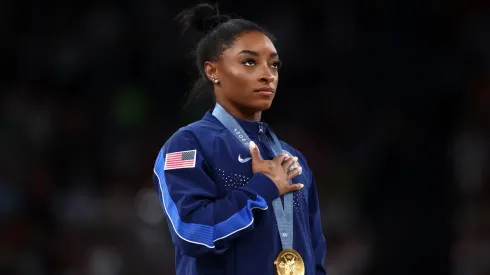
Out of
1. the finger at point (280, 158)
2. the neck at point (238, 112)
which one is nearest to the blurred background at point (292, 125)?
the neck at point (238, 112)

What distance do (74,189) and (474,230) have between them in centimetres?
326

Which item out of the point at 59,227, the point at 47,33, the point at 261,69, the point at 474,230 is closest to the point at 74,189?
the point at 59,227

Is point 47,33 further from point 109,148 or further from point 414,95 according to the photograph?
point 414,95

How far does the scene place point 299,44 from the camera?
7.53 m

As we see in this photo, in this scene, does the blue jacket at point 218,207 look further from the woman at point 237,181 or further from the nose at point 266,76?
the nose at point 266,76

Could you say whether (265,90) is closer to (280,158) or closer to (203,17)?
(280,158)

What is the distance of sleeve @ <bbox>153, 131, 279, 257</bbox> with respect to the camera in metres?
2.71

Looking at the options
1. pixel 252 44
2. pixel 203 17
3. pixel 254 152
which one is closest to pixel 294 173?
pixel 254 152

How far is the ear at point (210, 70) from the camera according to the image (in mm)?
3129

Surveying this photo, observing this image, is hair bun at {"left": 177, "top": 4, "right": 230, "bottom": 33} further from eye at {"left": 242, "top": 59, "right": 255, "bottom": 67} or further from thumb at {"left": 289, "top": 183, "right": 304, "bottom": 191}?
thumb at {"left": 289, "top": 183, "right": 304, "bottom": 191}

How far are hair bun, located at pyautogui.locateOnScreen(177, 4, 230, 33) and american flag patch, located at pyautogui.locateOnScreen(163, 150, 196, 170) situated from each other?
2.00ft

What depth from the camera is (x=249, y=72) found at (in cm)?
301

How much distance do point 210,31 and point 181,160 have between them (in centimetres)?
61

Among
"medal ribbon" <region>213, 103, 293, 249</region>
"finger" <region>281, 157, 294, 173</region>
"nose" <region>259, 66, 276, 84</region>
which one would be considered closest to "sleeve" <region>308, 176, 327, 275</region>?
"medal ribbon" <region>213, 103, 293, 249</region>
